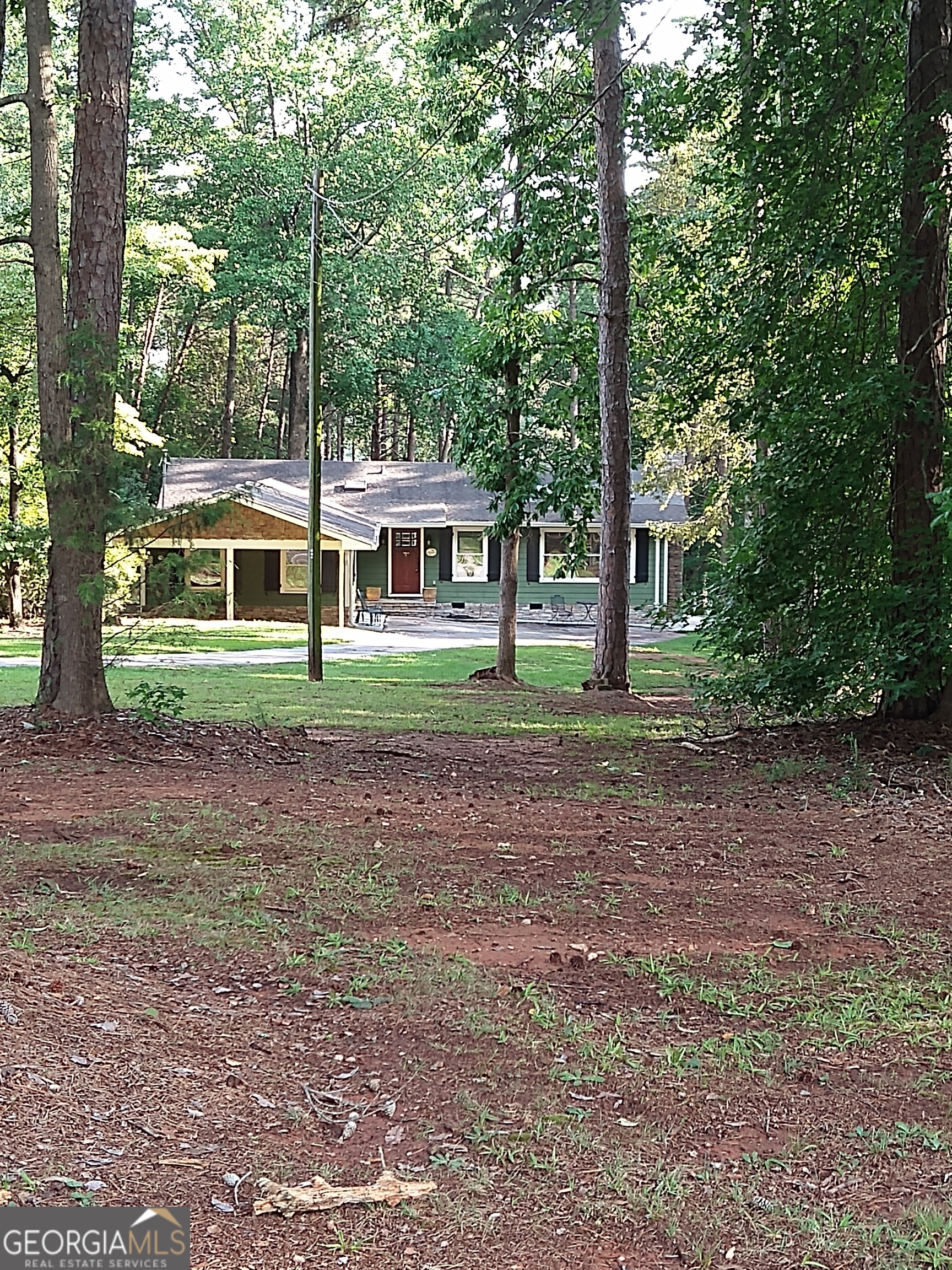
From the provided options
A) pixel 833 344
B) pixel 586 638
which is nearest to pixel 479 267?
pixel 586 638

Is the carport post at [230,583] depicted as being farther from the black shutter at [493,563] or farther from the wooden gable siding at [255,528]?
the black shutter at [493,563]

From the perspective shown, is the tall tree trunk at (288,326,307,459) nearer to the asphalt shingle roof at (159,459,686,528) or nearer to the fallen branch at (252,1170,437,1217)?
the asphalt shingle roof at (159,459,686,528)

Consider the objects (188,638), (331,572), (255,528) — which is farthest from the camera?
(331,572)

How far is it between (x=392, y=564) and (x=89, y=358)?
1056 inches

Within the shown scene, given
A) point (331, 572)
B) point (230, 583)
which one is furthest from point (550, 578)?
point (230, 583)

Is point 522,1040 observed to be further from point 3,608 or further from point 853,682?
point 3,608

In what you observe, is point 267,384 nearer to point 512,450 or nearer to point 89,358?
point 512,450

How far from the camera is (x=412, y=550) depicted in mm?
36906

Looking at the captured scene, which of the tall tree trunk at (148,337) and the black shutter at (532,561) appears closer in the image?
the black shutter at (532,561)

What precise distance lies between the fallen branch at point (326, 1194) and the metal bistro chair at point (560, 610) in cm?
3214

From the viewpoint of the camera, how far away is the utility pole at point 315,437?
52.4ft

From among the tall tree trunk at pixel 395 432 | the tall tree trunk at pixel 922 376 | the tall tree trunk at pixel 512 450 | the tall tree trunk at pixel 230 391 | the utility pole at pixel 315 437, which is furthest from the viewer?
the tall tree trunk at pixel 395 432

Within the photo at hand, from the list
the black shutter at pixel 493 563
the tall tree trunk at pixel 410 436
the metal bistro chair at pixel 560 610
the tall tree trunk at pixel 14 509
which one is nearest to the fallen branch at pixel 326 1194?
the tall tree trunk at pixel 14 509

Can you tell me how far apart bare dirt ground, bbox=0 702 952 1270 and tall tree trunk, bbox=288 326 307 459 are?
34818 millimetres
